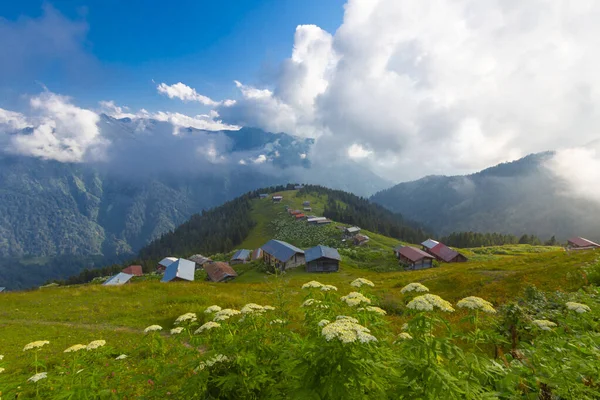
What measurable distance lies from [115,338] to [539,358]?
22832 millimetres

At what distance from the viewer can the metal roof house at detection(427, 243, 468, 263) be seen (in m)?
98.9

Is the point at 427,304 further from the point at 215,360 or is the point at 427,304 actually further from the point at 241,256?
the point at 241,256

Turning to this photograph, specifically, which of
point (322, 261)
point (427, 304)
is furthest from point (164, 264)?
point (427, 304)

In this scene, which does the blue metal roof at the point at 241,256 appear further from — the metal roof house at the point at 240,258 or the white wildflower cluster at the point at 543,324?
the white wildflower cluster at the point at 543,324

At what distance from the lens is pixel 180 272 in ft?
282

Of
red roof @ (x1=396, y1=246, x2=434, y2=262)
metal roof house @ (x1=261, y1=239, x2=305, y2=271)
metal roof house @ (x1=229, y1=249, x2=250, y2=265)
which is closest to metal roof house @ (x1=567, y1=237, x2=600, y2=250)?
red roof @ (x1=396, y1=246, x2=434, y2=262)

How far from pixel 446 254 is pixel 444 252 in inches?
68.6

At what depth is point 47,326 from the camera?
902 inches

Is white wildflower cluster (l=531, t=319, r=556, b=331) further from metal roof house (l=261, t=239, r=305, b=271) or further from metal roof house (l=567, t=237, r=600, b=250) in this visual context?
metal roof house (l=567, t=237, r=600, b=250)

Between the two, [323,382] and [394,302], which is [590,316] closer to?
[323,382]

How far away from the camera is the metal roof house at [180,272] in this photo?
8206 cm

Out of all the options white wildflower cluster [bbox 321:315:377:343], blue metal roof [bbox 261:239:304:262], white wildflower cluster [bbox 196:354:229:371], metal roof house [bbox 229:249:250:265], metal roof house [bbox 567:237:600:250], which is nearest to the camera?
white wildflower cluster [bbox 321:315:377:343]

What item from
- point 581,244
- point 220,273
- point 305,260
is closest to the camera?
point 305,260

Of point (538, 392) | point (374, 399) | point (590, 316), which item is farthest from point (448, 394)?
point (590, 316)
